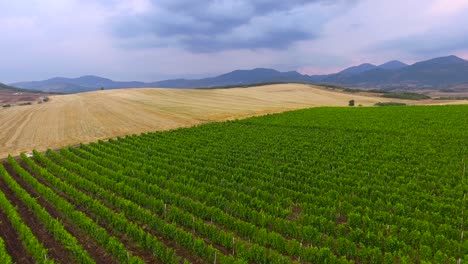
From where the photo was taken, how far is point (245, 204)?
17234mm

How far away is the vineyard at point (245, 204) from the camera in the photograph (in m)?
12.9

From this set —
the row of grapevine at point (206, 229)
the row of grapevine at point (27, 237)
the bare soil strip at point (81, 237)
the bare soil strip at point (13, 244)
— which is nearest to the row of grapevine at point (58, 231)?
the bare soil strip at point (81, 237)

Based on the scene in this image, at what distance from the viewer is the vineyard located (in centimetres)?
1293

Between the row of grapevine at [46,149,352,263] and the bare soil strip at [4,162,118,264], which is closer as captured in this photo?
Result: the row of grapevine at [46,149,352,263]

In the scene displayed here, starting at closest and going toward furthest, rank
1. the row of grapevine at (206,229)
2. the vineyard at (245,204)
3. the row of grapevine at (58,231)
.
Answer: the row of grapevine at (206,229)
the row of grapevine at (58,231)
the vineyard at (245,204)

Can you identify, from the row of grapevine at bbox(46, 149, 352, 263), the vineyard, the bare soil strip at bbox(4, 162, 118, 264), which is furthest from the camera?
the bare soil strip at bbox(4, 162, 118, 264)

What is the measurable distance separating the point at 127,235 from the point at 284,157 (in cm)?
1426

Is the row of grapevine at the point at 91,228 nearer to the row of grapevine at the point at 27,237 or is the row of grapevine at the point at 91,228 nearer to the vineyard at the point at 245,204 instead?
the vineyard at the point at 245,204

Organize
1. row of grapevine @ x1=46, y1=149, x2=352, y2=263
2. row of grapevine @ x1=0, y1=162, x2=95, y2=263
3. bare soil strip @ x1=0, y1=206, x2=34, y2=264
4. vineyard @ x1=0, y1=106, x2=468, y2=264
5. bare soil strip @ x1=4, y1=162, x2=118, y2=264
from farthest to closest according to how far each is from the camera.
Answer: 1. bare soil strip @ x1=0, y1=206, x2=34, y2=264
2. bare soil strip @ x1=4, y1=162, x2=118, y2=264
3. vineyard @ x1=0, y1=106, x2=468, y2=264
4. row of grapevine @ x1=0, y1=162, x2=95, y2=263
5. row of grapevine @ x1=46, y1=149, x2=352, y2=263

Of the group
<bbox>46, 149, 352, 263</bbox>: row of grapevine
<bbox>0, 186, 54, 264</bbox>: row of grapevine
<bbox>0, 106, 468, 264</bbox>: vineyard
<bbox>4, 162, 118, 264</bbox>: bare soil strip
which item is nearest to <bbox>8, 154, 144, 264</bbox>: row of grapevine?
<bbox>0, 106, 468, 264</bbox>: vineyard

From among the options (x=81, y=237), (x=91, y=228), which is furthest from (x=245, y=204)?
(x=81, y=237)

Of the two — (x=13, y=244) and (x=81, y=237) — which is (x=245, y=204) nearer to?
(x=81, y=237)

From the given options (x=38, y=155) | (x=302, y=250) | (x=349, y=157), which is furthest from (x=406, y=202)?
(x=38, y=155)

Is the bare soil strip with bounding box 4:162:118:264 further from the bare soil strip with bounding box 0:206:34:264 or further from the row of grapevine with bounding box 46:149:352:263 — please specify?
the row of grapevine with bounding box 46:149:352:263
